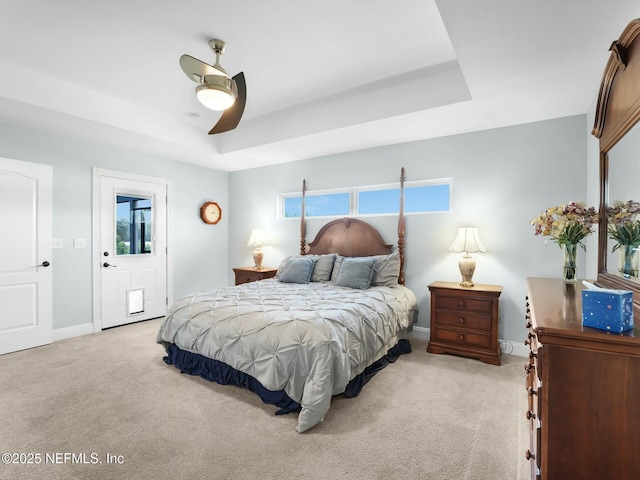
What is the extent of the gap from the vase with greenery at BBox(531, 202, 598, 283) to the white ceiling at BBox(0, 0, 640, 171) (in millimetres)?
1030

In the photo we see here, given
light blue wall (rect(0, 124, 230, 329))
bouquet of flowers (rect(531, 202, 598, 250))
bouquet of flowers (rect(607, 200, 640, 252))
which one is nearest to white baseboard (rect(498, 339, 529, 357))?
bouquet of flowers (rect(531, 202, 598, 250))

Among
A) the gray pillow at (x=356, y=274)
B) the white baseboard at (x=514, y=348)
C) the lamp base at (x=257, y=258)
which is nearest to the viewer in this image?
the white baseboard at (x=514, y=348)

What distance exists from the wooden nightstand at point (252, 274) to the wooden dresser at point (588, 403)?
4155 millimetres

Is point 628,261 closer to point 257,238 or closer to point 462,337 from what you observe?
point 462,337

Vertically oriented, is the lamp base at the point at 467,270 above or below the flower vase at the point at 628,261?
below

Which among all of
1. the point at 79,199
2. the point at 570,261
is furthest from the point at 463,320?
the point at 79,199

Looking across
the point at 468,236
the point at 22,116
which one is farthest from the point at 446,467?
the point at 22,116

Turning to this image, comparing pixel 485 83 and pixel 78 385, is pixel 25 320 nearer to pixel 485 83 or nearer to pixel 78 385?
pixel 78 385

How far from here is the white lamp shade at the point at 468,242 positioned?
3.47 m

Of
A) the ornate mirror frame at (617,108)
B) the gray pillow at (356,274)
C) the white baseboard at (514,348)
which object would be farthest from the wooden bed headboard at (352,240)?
the ornate mirror frame at (617,108)

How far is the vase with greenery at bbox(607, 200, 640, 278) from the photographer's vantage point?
4.95 feet

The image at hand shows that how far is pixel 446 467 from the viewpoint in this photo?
1.78 m

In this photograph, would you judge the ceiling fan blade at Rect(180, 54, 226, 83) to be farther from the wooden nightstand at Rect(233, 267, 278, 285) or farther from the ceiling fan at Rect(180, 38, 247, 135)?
the wooden nightstand at Rect(233, 267, 278, 285)

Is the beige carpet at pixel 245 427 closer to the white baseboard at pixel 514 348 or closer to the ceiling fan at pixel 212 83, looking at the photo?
the white baseboard at pixel 514 348
